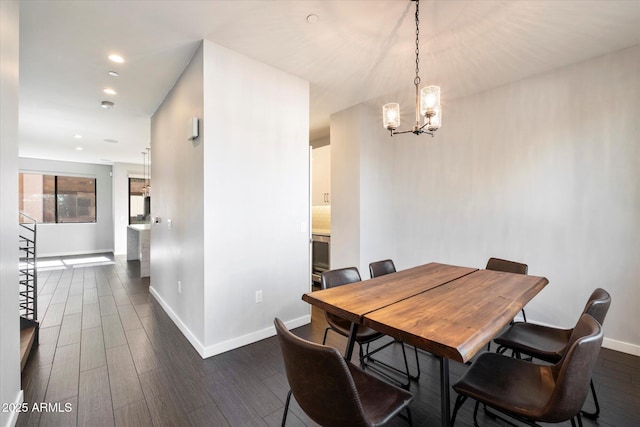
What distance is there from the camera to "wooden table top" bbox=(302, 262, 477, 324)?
5.16 feet

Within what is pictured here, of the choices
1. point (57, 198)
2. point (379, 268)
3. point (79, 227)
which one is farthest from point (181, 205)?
point (57, 198)

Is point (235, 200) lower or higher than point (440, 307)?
higher

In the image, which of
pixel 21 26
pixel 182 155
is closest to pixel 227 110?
pixel 182 155

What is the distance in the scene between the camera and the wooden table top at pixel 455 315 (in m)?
1.18

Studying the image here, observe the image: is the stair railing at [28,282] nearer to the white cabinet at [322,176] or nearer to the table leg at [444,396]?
the table leg at [444,396]

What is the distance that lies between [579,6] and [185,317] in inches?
168

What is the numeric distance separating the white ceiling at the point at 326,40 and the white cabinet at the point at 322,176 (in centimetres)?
136

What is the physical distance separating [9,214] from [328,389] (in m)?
1.99

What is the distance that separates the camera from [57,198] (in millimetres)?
7969

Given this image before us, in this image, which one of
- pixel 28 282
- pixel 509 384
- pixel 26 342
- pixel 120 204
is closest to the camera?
pixel 509 384

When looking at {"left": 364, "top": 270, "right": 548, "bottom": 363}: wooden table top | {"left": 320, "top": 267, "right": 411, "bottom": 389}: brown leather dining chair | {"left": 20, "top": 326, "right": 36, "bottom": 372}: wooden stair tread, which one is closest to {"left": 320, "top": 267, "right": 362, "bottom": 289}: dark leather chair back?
{"left": 320, "top": 267, "right": 411, "bottom": 389}: brown leather dining chair

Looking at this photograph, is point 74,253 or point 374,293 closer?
point 374,293

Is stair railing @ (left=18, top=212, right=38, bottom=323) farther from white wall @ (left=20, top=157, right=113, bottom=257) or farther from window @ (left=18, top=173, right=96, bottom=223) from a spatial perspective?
window @ (left=18, top=173, right=96, bottom=223)

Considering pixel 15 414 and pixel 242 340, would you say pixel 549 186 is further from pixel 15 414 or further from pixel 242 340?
pixel 15 414
